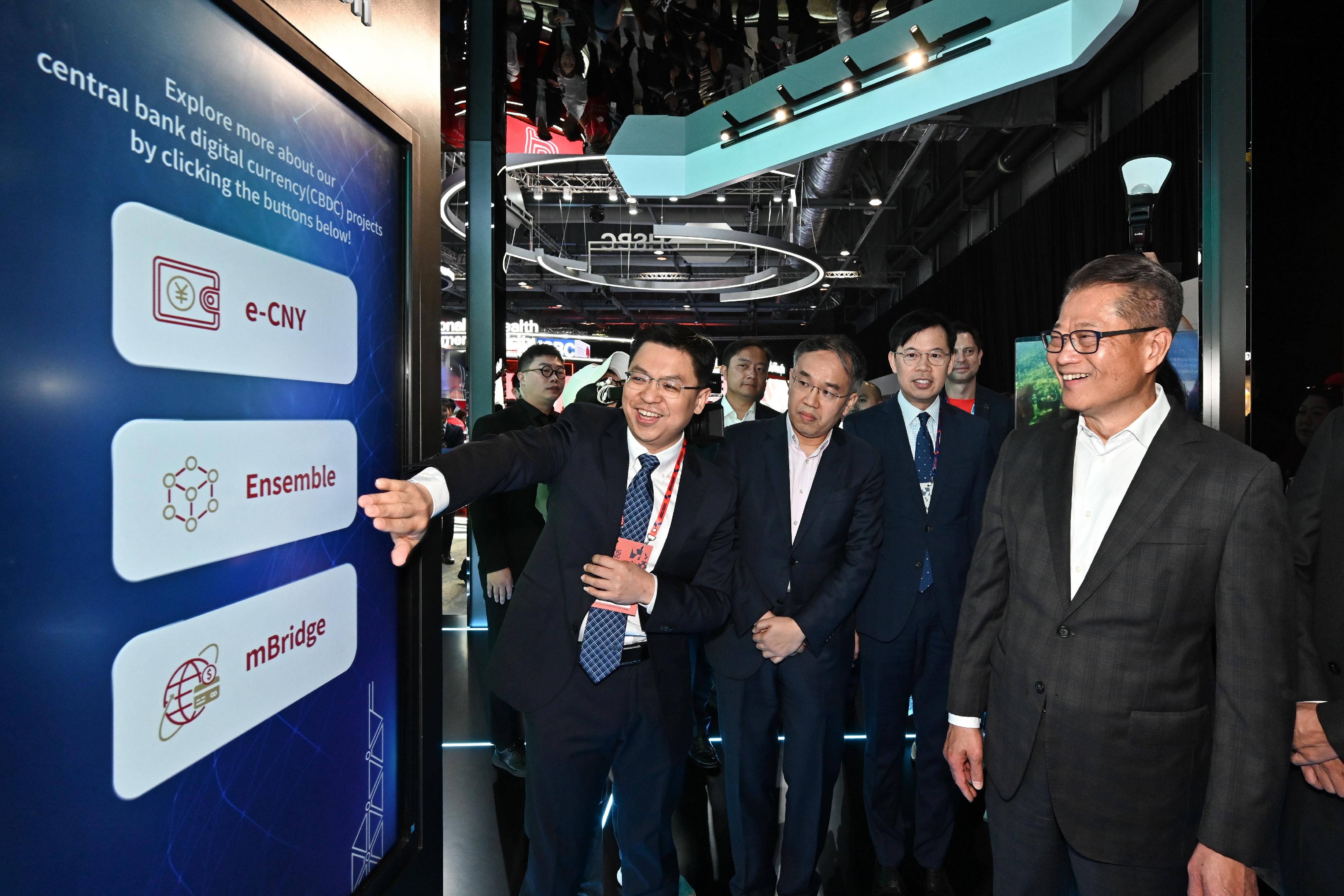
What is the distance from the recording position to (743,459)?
2.43m

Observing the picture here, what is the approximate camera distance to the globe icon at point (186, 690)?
982 mm

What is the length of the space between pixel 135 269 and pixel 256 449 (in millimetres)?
310

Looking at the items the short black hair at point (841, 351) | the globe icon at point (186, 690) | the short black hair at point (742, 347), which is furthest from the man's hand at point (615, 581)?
the short black hair at point (742, 347)

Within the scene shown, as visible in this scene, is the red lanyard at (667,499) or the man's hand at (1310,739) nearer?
the man's hand at (1310,739)

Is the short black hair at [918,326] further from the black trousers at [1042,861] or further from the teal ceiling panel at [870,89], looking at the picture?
the black trousers at [1042,861]

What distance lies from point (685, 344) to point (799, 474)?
72 centimetres

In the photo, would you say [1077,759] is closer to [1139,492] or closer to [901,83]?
[1139,492]

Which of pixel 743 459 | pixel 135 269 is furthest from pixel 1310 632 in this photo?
pixel 135 269

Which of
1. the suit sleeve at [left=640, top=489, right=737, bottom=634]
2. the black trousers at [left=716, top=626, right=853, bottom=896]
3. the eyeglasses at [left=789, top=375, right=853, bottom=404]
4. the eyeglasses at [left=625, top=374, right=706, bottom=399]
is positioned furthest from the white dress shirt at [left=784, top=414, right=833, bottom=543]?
the eyeglasses at [left=625, top=374, right=706, bottom=399]

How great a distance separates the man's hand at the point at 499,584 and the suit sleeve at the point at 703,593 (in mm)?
1491

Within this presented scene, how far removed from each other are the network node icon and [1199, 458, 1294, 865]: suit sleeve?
1.81 m

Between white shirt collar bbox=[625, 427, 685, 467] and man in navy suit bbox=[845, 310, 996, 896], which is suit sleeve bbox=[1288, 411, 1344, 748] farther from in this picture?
white shirt collar bbox=[625, 427, 685, 467]

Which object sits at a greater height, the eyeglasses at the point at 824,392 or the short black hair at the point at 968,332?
the short black hair at the point at 968,332

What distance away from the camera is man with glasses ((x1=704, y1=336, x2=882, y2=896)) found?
2.27 meters
